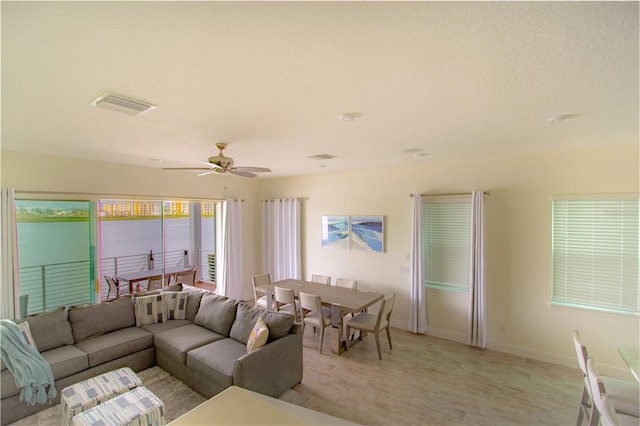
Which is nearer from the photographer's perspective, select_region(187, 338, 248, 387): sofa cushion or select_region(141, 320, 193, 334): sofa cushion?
select_region(187, 338, 248, 387): sofa cushion

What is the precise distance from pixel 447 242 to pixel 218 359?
3.55 metres

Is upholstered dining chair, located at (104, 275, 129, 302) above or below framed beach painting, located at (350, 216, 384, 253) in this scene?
below

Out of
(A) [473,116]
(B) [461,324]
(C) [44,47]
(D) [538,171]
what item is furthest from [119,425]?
(D) [538,171]

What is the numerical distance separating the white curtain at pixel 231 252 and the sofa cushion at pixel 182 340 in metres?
2.24

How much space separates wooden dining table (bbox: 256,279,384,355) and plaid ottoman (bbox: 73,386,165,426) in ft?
7.44

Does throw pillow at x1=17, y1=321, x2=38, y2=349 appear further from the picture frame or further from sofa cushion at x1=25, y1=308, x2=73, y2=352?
the picture frame

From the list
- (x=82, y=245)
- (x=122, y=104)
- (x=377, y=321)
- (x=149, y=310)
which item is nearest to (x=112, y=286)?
(x=82, y=245)

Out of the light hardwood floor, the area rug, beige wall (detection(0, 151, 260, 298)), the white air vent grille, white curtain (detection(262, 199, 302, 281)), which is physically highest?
the white air vent grille

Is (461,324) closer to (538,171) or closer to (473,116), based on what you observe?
(538,171)

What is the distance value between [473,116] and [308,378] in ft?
10.6

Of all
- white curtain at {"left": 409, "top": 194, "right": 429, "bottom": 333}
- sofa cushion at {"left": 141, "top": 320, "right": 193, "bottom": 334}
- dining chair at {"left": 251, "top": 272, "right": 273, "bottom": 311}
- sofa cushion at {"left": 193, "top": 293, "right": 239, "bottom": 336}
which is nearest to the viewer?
sofa cushion at {"left": 193, "top": 293, "right": 239, "bottom": 336}

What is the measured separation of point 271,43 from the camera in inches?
53.7

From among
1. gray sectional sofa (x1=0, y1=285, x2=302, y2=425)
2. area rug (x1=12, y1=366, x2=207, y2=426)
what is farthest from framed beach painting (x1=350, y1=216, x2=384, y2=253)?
area rug (x1=12, y1=366, x2=207, y2=426)

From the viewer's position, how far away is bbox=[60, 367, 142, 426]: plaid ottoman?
2.43 meters
